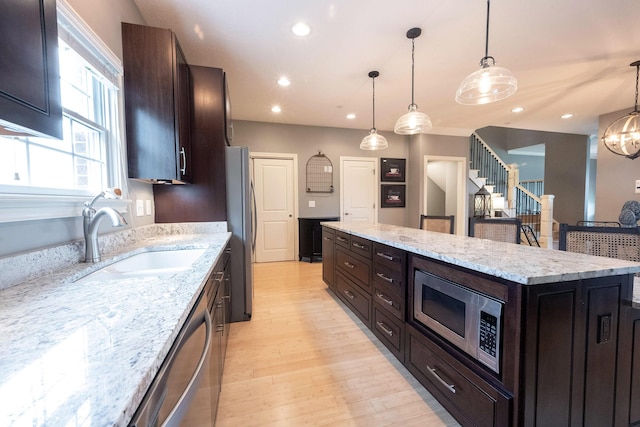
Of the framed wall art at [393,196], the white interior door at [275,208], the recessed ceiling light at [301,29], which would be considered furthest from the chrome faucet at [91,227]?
the framed wall art at [393,196]

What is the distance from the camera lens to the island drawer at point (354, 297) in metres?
2.21

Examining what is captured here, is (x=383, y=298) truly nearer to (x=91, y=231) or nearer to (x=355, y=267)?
(x=355, y=267)

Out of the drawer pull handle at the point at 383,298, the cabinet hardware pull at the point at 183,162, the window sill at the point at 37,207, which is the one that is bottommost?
the drawer pull handle at the point at 383,298

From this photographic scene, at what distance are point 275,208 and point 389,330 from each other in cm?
350

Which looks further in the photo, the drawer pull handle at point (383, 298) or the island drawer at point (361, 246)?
the island drawer at point (361, 246)

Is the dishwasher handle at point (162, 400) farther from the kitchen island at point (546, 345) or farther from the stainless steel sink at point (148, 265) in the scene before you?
the kitchen island at point (546, 345)

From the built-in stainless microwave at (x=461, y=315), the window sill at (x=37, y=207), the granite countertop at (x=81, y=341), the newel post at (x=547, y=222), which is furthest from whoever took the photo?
the newel post at (x=547, y=222)

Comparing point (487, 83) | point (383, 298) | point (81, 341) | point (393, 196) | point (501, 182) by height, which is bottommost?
point (383, 298)

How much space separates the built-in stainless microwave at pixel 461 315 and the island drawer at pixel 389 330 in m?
0.23

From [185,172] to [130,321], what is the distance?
1.70 m

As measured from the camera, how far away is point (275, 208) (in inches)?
195

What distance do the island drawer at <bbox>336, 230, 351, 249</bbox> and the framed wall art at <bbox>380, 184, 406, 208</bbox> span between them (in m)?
2.96

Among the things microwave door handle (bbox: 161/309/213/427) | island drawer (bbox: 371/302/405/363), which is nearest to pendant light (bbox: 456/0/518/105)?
island drawer (bbox: 371/302/405/363)

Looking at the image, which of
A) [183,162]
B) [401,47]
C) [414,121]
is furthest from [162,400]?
[401,47]
